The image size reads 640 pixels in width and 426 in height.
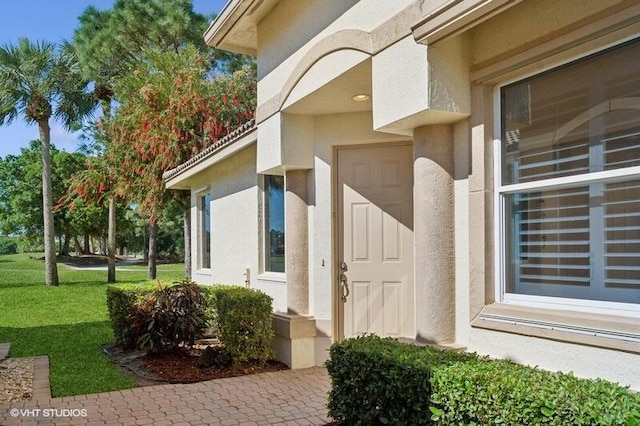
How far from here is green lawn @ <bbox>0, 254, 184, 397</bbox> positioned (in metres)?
7.30

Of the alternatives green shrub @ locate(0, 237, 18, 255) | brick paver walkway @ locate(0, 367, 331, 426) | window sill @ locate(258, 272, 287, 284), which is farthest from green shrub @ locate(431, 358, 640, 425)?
green shrub @ locate(0, 237, 18, 255)

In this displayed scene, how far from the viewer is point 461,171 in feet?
16.7

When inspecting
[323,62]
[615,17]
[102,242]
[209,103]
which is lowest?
[102,242]

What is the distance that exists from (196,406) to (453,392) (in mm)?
3337

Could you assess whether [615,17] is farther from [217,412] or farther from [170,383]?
[170,383]

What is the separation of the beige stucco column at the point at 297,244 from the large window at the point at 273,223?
951mm

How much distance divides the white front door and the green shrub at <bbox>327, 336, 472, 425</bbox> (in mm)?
2067

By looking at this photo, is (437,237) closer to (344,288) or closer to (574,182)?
(574,182)

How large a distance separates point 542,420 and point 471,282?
1778 millimetres

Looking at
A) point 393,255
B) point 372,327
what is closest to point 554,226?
point 393,255

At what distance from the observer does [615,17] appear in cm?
368

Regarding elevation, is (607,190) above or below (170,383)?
above

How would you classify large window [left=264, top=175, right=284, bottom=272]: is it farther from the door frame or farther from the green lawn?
the green lawn

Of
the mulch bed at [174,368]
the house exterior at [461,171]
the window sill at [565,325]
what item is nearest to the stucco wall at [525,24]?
the house exterior at [461,171]
